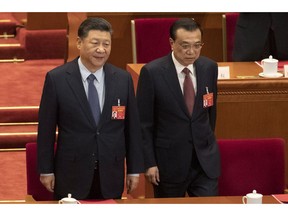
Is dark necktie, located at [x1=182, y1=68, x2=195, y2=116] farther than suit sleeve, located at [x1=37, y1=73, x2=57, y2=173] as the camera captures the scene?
Yes

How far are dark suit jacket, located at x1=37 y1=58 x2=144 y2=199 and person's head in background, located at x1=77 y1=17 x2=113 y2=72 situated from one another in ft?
0.11

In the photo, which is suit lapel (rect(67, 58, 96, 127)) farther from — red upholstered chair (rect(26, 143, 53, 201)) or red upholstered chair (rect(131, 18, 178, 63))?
red upholstered chair (rect(131, 18, 178, 63))

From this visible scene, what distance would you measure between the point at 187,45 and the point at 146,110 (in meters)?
0.17

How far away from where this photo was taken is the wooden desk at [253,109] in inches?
74.1

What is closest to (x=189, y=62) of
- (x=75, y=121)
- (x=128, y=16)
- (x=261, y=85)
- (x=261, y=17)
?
(x=75, y=121)

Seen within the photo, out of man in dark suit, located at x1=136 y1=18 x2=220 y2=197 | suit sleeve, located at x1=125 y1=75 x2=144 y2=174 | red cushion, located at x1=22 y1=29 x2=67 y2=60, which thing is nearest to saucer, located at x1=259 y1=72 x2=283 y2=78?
man in dark suit, located at x1=136 y1=18 x2=220 y2=197

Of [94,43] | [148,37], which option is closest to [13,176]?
[148,37]

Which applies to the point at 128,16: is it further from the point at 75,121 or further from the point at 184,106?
the point at 75,121

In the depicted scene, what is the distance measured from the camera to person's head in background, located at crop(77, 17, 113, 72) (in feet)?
4.26

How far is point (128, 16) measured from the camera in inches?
106

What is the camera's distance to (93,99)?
1.34 meters

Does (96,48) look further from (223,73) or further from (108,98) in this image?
(223,73)
